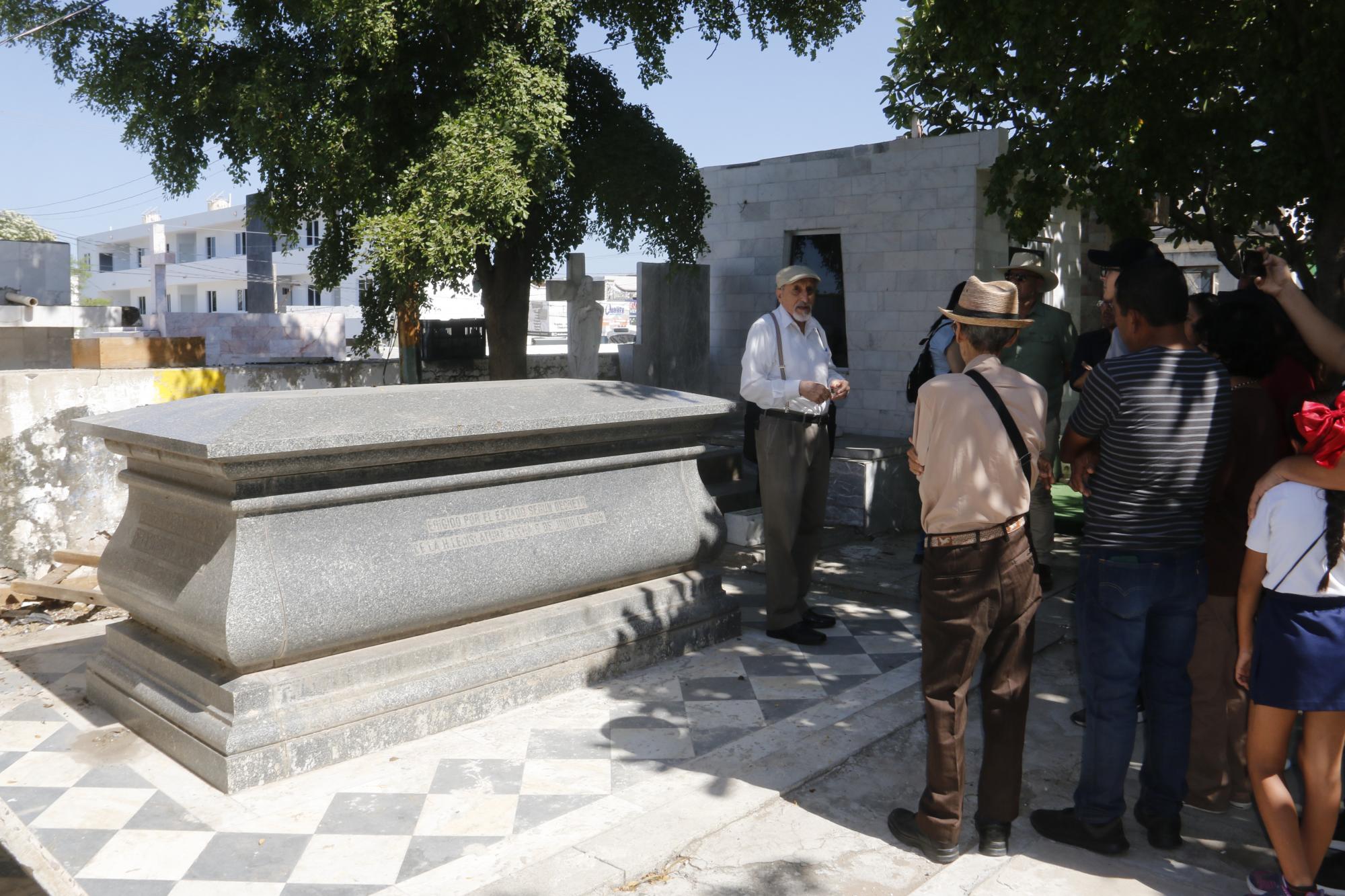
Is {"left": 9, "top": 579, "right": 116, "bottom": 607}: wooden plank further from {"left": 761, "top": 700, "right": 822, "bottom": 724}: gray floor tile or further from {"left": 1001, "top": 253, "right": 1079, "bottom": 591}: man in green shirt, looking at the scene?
A: {"left": 1001, "top": 253, "right": 1079, "bottom": 591}: man in green shirt

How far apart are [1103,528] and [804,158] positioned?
7.63 m

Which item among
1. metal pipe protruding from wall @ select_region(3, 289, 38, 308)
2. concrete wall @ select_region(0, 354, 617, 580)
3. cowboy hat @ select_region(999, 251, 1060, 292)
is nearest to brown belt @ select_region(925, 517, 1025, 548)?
cowboy hat @ select_region(999, 251, 1060, 292)

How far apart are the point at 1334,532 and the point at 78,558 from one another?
663 cm

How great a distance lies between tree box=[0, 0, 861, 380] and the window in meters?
1.01

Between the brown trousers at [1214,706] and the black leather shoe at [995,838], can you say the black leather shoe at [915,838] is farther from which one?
the brown trousers at [1214,706]

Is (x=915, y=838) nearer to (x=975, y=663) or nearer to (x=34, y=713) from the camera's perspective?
(x=975, y=663)

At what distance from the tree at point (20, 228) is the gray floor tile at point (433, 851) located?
55577 mm

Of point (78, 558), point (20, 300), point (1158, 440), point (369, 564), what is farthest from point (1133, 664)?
point (20, 300)

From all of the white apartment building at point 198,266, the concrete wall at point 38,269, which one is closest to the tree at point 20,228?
the white apartment building at point 198,266

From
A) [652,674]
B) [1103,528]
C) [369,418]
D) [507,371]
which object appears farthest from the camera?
[507,371]

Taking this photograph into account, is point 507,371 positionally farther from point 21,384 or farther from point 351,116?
point 21,384

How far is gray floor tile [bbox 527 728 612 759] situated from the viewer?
4.33 meters

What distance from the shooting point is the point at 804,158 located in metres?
10.5

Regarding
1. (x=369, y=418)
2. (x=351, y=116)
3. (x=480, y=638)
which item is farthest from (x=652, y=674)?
(x=351, y=116)
